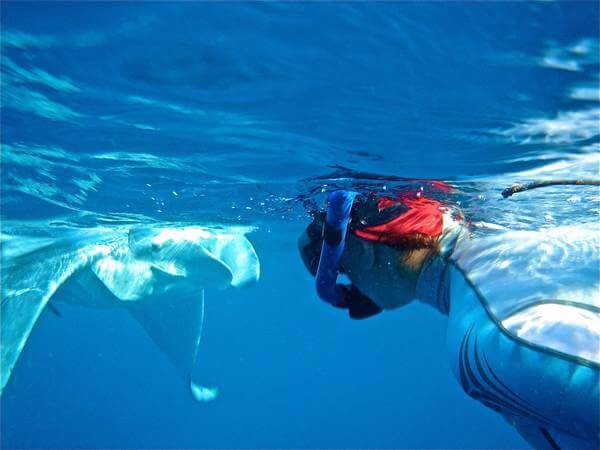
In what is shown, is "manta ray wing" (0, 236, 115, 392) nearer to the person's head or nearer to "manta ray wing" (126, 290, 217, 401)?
"manta ray wing" (126, 290, 217, 401)

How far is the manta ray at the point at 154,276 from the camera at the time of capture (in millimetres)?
9078

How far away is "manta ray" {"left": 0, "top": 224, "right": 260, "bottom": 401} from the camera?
29.8 feet

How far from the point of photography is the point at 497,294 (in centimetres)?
264

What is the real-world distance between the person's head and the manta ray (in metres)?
5.54

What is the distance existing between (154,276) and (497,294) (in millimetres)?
8315

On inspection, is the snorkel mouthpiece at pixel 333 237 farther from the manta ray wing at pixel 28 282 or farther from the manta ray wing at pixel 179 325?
the manta ray wing at pixel 179 325

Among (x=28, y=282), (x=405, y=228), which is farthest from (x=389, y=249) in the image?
(x=28, y=282)

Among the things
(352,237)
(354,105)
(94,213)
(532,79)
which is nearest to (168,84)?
(354,105)

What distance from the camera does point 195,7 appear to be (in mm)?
3811

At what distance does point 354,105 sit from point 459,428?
77.9m

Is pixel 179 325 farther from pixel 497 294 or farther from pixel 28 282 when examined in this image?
pixel 497 294

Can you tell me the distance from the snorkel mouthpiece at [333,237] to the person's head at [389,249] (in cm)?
47

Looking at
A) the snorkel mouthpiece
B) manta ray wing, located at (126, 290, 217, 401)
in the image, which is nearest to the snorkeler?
the snorkel mouthpiece

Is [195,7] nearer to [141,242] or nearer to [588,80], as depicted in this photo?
[588,80]
